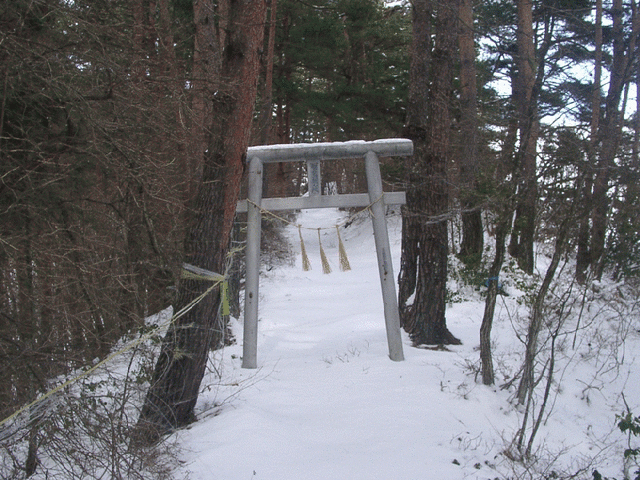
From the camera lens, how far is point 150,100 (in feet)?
15.1

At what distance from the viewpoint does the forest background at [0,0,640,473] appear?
12.0 feet

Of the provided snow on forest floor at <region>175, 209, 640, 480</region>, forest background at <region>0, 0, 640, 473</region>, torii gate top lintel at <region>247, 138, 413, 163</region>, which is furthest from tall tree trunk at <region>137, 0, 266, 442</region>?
torii gate top lintel at <region>247, 138, 413, 163</region>

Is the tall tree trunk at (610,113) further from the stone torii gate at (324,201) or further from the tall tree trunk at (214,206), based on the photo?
the tall tree trunk at (214,206)

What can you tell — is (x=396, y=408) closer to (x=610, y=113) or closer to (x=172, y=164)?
(x=172, y=164)

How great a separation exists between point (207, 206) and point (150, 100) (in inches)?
43.3

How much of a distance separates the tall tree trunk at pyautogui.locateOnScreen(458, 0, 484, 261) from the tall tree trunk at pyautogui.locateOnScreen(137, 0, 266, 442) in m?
5.94

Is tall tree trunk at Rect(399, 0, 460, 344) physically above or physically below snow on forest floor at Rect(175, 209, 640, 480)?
above

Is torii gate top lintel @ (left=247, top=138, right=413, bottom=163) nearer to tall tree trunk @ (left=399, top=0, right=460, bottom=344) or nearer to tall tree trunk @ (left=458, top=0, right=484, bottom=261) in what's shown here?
tall tree trunk @ (left=399, top=0, right=460, bottom=344)

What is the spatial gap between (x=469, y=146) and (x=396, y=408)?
728 centimetres

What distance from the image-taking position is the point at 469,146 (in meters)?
10.6

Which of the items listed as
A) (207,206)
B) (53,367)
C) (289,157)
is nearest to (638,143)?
(289,157)

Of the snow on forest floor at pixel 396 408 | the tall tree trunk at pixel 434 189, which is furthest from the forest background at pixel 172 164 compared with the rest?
the snow on forest floor at pixel 396 408

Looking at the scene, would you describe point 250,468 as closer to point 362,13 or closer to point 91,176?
point 91,176

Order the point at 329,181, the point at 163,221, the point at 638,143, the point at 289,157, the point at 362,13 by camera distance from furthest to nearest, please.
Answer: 1. the point at 329,181
2. the point at 362,13
3. the point at 638,143
4. the point at 163,221
5. the point at 289,157
